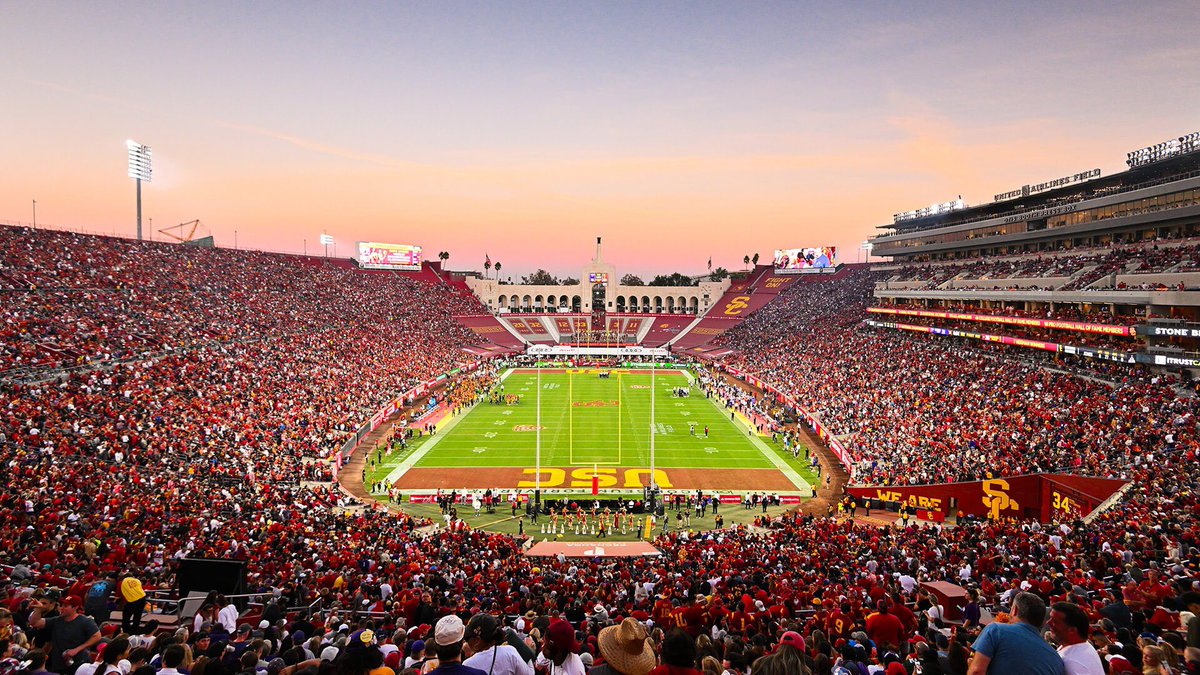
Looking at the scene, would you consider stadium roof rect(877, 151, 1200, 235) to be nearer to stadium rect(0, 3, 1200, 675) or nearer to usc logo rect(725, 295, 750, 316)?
stadium rect(0, 3, 1200, 675)

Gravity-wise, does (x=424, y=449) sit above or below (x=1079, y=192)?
below

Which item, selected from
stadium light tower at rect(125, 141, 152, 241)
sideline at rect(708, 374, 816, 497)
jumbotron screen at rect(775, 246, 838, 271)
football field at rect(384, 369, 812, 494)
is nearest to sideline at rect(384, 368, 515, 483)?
football field at rect(384, 369, 812, 494)

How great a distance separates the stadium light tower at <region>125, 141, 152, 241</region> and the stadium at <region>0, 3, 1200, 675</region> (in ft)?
1.85

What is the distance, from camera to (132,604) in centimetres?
932

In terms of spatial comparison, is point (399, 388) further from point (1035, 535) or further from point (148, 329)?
point (1035, 535)

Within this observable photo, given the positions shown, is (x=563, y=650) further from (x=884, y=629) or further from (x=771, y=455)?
(x=771, y=455)

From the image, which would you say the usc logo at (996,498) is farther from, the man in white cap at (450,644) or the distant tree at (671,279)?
the distant tree at (671,279)

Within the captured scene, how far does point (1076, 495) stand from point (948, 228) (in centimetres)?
4671

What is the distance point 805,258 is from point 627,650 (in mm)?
104767

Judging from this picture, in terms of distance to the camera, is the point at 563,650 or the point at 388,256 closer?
the point at 563,650

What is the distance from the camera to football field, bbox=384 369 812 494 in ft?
101

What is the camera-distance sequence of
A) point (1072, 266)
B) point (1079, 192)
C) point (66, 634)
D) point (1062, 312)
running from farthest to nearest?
point (1079, 192) → point (1072, 266) → point (1062, 312) → point (66, 634)

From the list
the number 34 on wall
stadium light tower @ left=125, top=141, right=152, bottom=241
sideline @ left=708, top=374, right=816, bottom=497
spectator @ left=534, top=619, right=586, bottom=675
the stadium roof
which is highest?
stadium light tower @ left=125, top=141, right=152, bottom=241

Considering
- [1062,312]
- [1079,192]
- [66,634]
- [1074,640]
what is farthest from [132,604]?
[1079,192]
